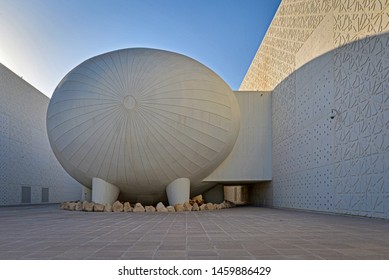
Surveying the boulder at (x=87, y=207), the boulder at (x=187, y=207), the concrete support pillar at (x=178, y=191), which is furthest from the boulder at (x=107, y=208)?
the boulder at (x=187, y=207)

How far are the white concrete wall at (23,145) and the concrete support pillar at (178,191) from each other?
12987 mm

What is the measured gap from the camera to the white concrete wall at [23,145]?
21.9 meters

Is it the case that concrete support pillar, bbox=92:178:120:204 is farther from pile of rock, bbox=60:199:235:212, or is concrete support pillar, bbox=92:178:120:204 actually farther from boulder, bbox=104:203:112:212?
boulder, bbox=104:203:112:212

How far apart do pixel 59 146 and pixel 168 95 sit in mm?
5550

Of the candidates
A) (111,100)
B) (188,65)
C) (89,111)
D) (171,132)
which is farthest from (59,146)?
(188,65)

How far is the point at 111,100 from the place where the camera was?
45.4 ft

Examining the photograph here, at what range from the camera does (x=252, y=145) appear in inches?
688

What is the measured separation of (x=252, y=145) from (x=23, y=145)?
17184mm

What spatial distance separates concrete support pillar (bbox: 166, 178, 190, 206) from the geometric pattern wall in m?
4.75

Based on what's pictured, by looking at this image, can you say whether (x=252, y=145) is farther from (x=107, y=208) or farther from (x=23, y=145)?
(x=23, y=145)

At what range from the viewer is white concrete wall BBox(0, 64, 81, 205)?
72.0 ft

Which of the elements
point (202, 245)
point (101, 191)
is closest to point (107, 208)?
point (101, 191)

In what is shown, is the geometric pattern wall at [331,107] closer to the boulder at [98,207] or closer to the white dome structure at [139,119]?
the white dome structure at [139,119]

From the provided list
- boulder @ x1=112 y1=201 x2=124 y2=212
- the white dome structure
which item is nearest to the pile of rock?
boulder @ x1=112 y1=201 x2=124 y2=212
